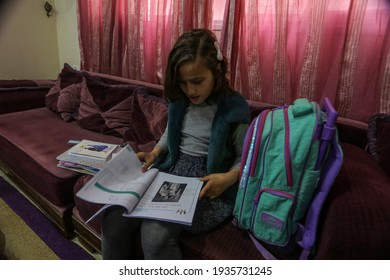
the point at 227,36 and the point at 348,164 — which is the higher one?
the point at 227,36

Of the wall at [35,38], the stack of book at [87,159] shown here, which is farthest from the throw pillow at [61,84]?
the stack of book at [87,159]

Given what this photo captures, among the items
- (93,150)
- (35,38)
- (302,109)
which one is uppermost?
(35,38)

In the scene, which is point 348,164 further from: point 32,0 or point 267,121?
point 32,0

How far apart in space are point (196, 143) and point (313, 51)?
683mm

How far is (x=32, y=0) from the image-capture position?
2.53m

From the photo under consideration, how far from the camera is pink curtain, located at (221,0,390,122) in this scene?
1050 mm

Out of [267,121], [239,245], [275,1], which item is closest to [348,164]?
[267,121]

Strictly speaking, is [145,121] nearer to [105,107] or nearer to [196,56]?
[105,107]

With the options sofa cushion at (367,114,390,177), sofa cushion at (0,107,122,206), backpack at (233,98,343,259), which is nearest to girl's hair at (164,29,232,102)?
backpack at (233,98,343,259)

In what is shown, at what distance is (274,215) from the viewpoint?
0.75 metres

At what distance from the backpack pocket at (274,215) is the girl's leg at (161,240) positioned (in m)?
0.27

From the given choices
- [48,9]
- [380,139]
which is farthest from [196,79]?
[48,9]

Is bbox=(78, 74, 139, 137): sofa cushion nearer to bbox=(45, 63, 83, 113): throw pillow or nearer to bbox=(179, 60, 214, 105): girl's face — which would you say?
bbox=(45, 63, 83, 113): throw pillow
